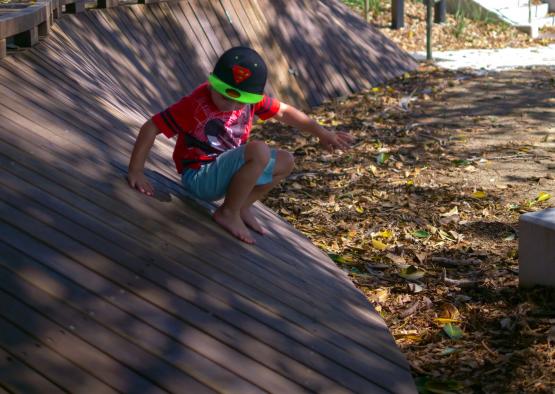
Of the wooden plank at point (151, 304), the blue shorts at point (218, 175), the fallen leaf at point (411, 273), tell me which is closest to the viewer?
the wooden plank at point (151, 304)

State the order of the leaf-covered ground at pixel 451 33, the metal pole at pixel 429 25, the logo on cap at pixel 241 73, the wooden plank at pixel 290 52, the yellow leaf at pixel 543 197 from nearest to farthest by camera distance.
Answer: the logo on cap at pixel 241 73 → the yellow leaf at pixel 543 197 → the wooden plank at pixel 290 52 → the metal pole at pixel 429 25 → the leaf-covered ground at pixel 451 33

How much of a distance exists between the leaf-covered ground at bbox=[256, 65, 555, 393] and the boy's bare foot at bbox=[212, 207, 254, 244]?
0.92 m

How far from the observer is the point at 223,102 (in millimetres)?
5016

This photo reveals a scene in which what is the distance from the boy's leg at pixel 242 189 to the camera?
4891 millimetres

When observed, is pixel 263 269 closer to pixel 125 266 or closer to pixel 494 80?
pixel 125 266

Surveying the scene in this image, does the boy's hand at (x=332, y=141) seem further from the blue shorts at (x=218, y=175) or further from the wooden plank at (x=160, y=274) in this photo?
the wooden plank at (x=160, y=274)

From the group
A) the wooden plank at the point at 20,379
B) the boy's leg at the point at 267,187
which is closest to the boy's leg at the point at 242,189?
the boy's leg at the point at 267,187

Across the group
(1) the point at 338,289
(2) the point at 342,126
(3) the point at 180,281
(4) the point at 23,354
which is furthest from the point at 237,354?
(2) the point at 342,126

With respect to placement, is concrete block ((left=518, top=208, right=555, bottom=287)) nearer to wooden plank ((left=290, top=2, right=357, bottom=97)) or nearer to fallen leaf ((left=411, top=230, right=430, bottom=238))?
fallen leaf ((left=411, top=230, right=430, bottom=238))

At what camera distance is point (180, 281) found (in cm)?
408

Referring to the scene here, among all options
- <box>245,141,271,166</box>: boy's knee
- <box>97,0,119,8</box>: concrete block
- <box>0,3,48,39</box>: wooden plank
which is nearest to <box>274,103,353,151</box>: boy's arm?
<box>245,141,271,166</box>: boy's knee

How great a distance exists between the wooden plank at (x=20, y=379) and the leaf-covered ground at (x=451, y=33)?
43.2 ft

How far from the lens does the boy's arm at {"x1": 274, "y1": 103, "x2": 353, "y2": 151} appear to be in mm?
5273

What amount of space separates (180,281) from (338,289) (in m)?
1.28
